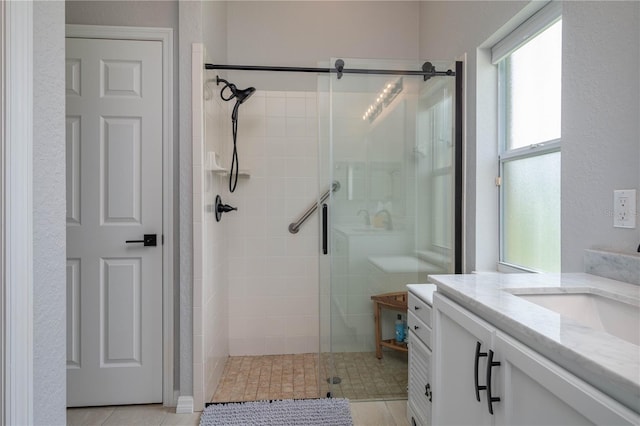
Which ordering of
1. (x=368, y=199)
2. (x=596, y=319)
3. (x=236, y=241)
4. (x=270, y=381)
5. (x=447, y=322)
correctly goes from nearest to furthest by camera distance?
(x=596, y=319) < (x=447, y=322) < (x=368, y=199) < (x=270, y=381) < (x=236, y=241)

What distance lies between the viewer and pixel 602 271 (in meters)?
1.14

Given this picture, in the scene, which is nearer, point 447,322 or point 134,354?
point 447,322

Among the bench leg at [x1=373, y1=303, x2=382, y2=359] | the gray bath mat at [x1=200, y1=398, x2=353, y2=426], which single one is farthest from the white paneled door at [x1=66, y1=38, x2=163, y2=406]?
the bench leg at [x1=373, y1=303, x2=382, y2=359]

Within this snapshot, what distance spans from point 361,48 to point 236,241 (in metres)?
1.85

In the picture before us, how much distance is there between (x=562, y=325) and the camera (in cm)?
71

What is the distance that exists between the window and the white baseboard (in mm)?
1882

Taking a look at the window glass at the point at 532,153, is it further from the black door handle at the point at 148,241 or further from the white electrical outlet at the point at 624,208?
the black door handle at the point at 148,241

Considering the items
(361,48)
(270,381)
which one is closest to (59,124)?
(270,381)

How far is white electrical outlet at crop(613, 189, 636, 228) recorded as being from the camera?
3.46ft

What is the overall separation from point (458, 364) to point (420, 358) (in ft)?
2.08

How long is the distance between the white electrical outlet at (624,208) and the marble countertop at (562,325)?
19cm

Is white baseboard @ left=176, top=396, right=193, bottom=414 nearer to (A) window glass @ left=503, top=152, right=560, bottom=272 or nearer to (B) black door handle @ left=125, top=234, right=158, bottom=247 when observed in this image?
(B) black door handle @ left=125, top=234, right=158, bottom=247

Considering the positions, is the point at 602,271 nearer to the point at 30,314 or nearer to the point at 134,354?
the point at 30,314

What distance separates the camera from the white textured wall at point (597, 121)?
3.50 ft
